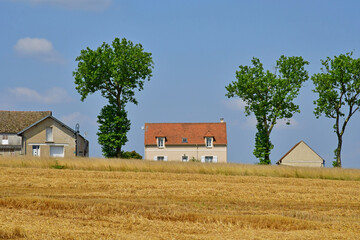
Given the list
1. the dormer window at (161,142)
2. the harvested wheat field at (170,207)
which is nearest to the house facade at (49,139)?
the dormer window at (161,142)

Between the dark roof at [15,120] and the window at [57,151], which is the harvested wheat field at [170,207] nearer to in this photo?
the window at [57,151]

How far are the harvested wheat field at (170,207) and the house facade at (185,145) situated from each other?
42193 mm

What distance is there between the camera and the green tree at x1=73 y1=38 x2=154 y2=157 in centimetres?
5953

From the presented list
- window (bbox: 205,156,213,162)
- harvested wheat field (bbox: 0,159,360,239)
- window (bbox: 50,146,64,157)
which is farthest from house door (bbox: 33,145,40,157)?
harvested wheat field (bbox: 0,159,360,239)

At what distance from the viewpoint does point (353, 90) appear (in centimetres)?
5369

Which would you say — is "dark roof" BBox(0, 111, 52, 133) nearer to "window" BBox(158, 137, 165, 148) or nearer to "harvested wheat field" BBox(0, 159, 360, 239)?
"window" BBox(158, 137, 165, 148)

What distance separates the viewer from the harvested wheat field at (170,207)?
42.7 feet

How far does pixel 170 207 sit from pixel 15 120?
191 feet

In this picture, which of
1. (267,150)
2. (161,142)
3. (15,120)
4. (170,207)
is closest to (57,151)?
(15,120)

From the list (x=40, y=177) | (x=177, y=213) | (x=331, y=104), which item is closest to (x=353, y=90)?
(x=331, y=104)

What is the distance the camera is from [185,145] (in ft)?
241

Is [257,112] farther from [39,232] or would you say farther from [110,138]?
[39,232]

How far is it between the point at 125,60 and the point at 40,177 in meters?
33.9

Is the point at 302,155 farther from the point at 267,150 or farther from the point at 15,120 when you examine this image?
the point at 15,120
